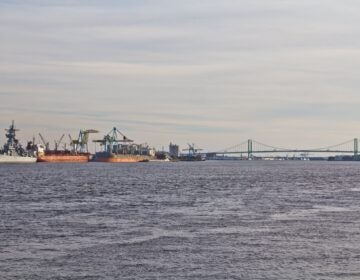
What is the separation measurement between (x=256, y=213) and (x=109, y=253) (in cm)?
2329

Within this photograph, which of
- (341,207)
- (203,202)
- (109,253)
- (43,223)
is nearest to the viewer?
(109,253)

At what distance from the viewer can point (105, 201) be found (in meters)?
72.2

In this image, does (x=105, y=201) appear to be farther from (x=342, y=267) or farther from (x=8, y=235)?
(x=342, y=267)

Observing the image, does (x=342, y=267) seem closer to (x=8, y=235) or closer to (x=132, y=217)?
(x=8, y=235)

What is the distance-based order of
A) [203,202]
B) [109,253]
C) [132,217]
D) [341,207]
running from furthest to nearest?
1. [203,202]
2. [341,207]
3. [132,217]
4. [109,253]

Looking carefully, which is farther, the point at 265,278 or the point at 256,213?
the point at 256,213

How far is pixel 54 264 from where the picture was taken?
3344cm

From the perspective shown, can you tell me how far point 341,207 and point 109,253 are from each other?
107ft

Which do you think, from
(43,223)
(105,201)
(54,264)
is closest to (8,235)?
(43,223)

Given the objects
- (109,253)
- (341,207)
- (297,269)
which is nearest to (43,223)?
(109,253)

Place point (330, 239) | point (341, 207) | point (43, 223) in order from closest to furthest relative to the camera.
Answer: point (330, 239) → point (43, 223) → point (341, 207)

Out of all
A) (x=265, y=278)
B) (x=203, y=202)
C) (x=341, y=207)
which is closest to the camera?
(x=265, y=278)

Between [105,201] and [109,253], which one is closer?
[109,253]

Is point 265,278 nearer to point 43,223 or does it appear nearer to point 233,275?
point 233,275
